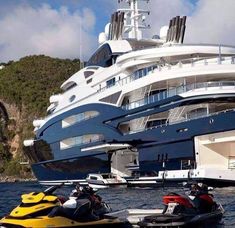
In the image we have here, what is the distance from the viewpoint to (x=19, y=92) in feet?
336

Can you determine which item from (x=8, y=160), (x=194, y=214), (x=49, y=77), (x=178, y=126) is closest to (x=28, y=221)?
(x=194, y=214)

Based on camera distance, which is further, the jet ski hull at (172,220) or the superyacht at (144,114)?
the superyacht at (144,114)

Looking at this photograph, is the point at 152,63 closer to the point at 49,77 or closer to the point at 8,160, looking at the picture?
the point at 8,160

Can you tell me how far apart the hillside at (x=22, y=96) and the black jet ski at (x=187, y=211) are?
7049cm

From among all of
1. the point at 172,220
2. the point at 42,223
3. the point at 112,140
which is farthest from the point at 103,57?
the point at 42,223

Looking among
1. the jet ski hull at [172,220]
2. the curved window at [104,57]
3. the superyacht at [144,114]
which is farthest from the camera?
the curved window at [104,57]

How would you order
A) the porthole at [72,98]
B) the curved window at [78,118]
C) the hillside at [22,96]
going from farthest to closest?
the hillside at [22,96] → the porthole at [72,98] → the curved window at [78,118]

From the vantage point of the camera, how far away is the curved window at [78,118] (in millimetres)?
38181

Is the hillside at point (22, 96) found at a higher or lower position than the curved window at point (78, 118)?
higher

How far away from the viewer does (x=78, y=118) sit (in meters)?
39.5

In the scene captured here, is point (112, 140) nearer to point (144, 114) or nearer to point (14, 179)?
point (144, 114)

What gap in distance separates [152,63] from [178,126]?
6.94 metres

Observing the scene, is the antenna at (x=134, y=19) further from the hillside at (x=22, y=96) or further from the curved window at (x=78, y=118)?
the hillside at (x=22, y=96)

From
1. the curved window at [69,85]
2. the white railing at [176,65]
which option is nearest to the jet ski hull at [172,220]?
the white railing at [176,65]
